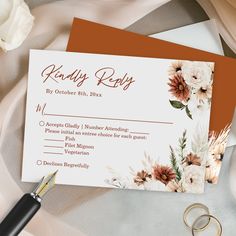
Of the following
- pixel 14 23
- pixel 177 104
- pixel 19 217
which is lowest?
pixel 19 217

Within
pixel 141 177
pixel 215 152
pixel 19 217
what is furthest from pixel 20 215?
pixel 215 152

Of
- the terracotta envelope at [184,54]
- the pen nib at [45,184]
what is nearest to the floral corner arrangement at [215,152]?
the terracotta envelope at [184,54]

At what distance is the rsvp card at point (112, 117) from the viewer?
2.07 ft

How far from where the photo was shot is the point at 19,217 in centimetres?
61

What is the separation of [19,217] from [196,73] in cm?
29

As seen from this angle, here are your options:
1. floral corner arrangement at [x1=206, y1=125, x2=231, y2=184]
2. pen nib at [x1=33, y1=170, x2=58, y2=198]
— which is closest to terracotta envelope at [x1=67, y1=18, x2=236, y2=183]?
floral corner arrangement at [x1=206, y1=125, x2=231, y2=184]

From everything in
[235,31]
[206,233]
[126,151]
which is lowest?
[206,233]

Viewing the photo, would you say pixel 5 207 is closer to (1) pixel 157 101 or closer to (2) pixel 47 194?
(2) pixel 47 194

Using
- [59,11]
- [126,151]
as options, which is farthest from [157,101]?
[59,11]

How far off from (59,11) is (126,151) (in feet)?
0.67

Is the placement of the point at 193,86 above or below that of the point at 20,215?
above

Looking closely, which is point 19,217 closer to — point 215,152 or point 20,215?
point 20,215

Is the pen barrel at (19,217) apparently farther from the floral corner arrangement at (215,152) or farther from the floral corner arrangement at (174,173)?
the floral corner arrangement at (215,152)

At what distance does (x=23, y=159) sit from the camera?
25.0 inches
